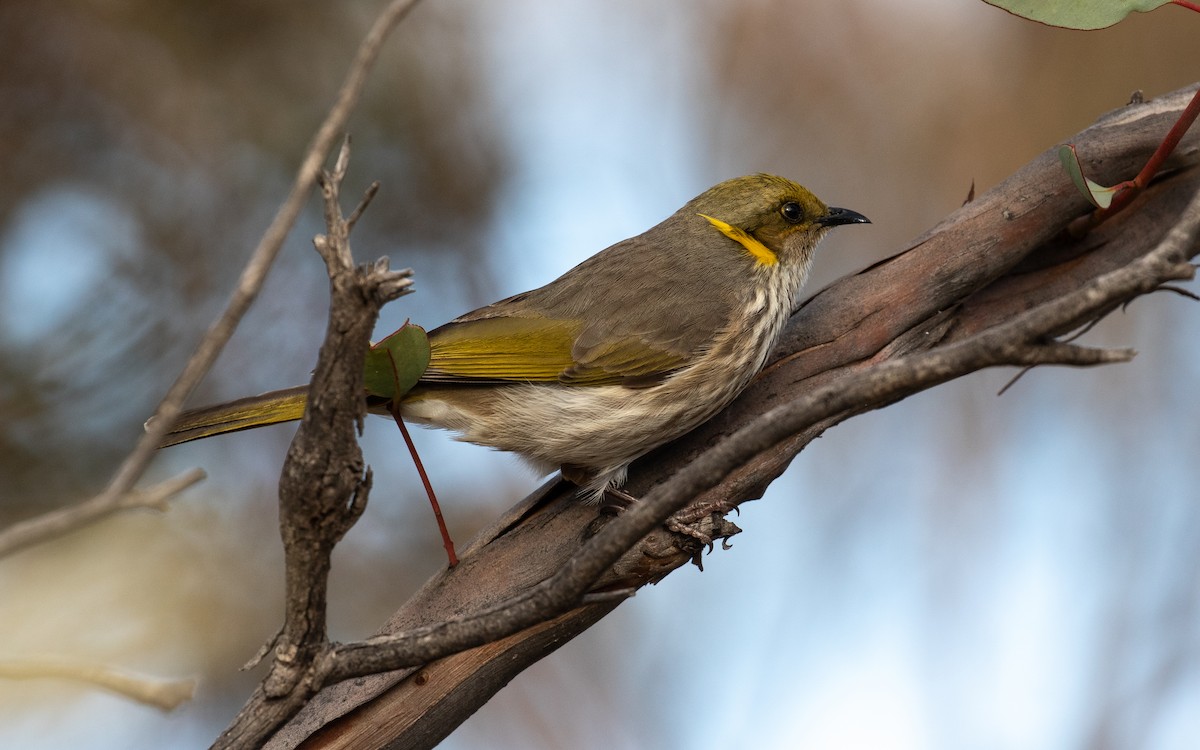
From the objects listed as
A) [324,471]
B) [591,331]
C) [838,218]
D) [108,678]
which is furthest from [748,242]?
[108,678]

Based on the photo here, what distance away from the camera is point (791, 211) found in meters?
4.22

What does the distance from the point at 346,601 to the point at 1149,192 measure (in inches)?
173

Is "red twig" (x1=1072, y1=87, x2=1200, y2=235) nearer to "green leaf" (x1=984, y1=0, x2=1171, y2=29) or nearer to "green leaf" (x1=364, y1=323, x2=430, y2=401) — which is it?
"green leaf" (x1=984, y1=0, x2=1171, y2=29)

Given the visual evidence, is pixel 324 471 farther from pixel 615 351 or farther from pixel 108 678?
pixel 615 351

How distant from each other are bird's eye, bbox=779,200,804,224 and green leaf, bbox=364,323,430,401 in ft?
6.76

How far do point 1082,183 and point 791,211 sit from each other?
4.87 feet

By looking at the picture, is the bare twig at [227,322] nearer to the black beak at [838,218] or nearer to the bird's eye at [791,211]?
the bird's eye at [791,211]

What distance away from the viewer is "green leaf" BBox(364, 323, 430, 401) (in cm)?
255

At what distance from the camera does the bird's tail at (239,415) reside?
3.30 meters

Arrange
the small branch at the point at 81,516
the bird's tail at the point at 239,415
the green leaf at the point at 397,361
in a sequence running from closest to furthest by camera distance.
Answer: the small branch at the point at 81,516 < the green leaf at the point at 397,361 < the bird's tail at the point at 239,415

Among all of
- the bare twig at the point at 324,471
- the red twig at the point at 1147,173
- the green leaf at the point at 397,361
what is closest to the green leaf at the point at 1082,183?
the red twig at the point at 1147,173

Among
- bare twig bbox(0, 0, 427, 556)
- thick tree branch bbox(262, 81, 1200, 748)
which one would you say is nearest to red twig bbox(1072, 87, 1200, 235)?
thick tree branch bbox(262, 81, 1200, 748)

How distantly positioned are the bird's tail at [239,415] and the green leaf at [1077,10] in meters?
2.33

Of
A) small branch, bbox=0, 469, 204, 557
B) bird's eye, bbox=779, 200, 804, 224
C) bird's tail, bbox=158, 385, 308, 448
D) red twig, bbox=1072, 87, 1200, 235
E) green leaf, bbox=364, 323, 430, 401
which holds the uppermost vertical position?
bird's tail, bbox=158, 385, 308, 448
